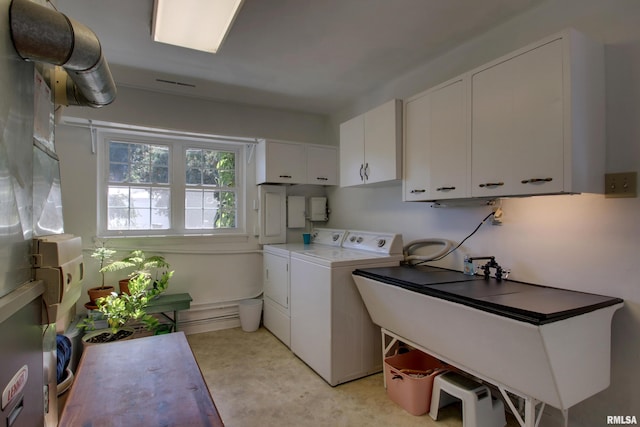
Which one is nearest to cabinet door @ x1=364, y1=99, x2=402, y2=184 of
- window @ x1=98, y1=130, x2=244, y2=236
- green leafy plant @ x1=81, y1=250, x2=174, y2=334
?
window @ x1=98, y1=130, x2=244, y2=236

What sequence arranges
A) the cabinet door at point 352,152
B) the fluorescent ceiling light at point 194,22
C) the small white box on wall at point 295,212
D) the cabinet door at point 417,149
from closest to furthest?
the fluorescent ceiling light at point 194,22 → the cabinet door at point 417,149 → the cabinet door at point 352,152 → the small white box on wall at point 295,212

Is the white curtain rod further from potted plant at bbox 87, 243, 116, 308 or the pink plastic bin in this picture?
the pink plastic bin

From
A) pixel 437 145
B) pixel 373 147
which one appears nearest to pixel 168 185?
pixel 373 147

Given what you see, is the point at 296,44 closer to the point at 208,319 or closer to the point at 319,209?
the point at 319,209

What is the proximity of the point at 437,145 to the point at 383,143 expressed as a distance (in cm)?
52

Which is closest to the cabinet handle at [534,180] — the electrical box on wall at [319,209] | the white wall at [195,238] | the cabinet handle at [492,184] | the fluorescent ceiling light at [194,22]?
the cabinet handle at [492,184]

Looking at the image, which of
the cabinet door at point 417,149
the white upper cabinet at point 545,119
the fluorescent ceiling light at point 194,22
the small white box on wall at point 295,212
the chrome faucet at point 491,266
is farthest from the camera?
the small white box on wall at point 295,212

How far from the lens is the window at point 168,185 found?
345 cm

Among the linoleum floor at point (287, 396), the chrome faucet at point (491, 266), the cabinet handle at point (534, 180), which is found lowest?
the linoleum floor at point (287, 396)

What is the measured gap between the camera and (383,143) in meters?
2.72

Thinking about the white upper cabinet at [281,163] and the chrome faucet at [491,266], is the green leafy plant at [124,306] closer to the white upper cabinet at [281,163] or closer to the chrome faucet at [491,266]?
the white upper cabinet at [281,163]

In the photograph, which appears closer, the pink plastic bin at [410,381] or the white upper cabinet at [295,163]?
the pink plastic bin at [410,381]

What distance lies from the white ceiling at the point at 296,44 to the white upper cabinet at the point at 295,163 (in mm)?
589

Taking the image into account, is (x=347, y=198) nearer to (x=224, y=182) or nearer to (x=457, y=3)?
(x=224, y=182)
